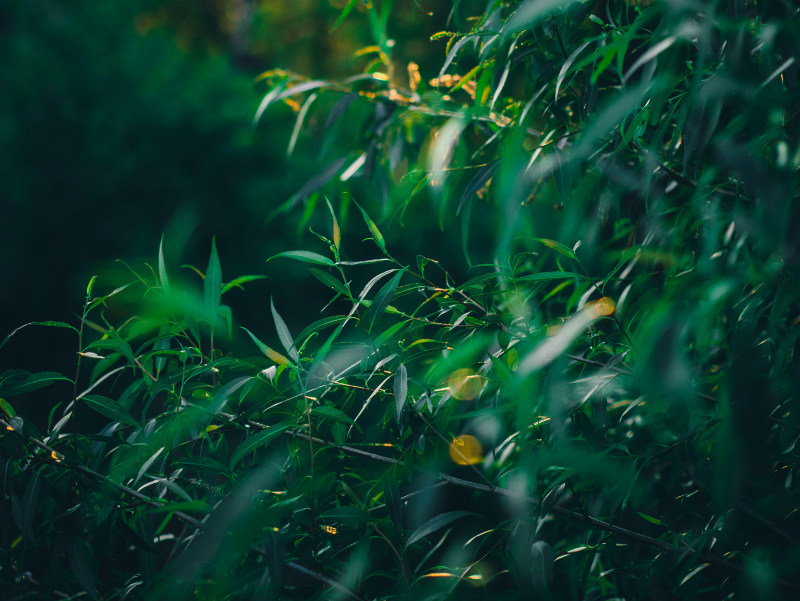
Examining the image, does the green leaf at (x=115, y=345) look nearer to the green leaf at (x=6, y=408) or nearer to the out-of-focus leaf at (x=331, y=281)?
the green leaf at (x=6, y=408)

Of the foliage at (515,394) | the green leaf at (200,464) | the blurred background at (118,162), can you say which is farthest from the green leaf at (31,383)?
the blurred background at (118,162)

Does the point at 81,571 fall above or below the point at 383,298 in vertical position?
below

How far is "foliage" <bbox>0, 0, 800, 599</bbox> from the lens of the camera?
0.54 meters

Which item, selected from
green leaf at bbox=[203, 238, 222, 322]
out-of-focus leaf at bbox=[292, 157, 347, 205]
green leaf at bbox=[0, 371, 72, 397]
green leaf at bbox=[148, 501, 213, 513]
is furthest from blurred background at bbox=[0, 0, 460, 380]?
green leaf at bbox=[148, 501, 213, 513]

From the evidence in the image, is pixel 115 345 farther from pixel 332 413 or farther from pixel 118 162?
pixel 118 162

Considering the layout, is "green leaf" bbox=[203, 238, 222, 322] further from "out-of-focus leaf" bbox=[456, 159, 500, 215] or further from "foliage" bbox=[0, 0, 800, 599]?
"out-of-focus leaf" bbox=[456, 159, 500, 215]

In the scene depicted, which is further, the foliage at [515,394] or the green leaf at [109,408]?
the green leaf at [109,408]

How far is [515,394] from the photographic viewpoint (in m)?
0.54

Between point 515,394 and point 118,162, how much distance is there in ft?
12.5

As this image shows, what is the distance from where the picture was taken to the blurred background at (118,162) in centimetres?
349

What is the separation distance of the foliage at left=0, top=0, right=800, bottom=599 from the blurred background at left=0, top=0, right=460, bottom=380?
8.66 feet

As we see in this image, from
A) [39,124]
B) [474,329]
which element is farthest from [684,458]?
[39,124]

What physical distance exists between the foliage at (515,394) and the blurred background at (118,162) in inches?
104

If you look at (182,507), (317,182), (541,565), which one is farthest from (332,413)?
(317,182)
